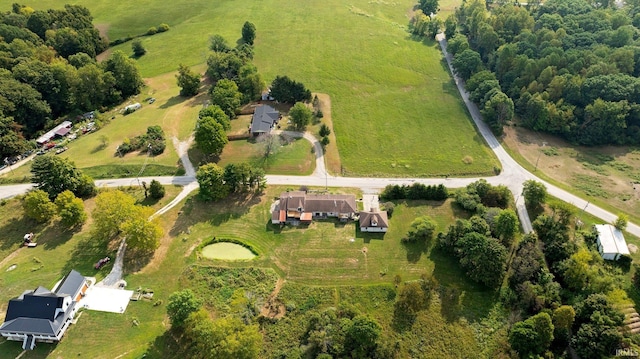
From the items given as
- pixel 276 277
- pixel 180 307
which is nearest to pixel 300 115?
pixel 276 277

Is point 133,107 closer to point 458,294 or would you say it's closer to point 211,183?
point 211,183

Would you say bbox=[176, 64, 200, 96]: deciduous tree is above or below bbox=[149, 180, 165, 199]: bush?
above

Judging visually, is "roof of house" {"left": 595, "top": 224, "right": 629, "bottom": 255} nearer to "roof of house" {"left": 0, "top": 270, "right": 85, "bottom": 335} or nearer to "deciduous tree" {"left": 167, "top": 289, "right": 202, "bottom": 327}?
"deciduous tree" {"left": 167, "top": 289, "right": 202, "bottom": 327}

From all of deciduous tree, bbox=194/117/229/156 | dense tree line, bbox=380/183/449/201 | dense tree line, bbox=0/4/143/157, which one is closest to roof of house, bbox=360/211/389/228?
dense tree line, bbox=380/183/449/201

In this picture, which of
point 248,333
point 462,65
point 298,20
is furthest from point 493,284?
point 298,20

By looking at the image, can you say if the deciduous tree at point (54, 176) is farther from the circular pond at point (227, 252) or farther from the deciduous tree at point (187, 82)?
the deciduous tree at point (187, 82)

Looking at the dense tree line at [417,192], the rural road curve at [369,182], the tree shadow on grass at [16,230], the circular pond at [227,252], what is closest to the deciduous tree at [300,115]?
the rural road curve at [369,182]
